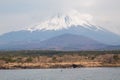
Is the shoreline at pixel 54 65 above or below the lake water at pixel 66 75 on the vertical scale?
above

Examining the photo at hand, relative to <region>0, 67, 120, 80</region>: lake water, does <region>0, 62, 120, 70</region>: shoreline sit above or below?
above

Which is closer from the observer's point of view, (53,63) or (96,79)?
(96,79)

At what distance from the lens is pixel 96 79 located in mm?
63875

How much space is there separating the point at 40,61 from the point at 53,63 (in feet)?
25.8

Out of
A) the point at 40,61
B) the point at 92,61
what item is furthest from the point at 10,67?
the point at 92,61

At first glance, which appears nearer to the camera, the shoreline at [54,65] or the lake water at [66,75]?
the lake water at [66,75]

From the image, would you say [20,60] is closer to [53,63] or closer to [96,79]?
[53,63]

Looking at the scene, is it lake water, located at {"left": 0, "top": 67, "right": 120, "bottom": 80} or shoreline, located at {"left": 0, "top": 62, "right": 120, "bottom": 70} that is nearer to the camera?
lake water, located at {"left": 0, "top": 67, "right": 120, "bottom": 80}

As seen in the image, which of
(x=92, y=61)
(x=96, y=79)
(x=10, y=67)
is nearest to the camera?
(x=96, y=79)

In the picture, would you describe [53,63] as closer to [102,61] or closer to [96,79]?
[102,61]

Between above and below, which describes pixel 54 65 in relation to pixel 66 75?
above

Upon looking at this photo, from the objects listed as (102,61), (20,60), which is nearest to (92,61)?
(102,61)

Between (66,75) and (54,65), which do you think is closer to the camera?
(66,75)

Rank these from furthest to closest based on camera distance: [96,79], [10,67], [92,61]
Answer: [92,61] < [10,67] < [96,79]
